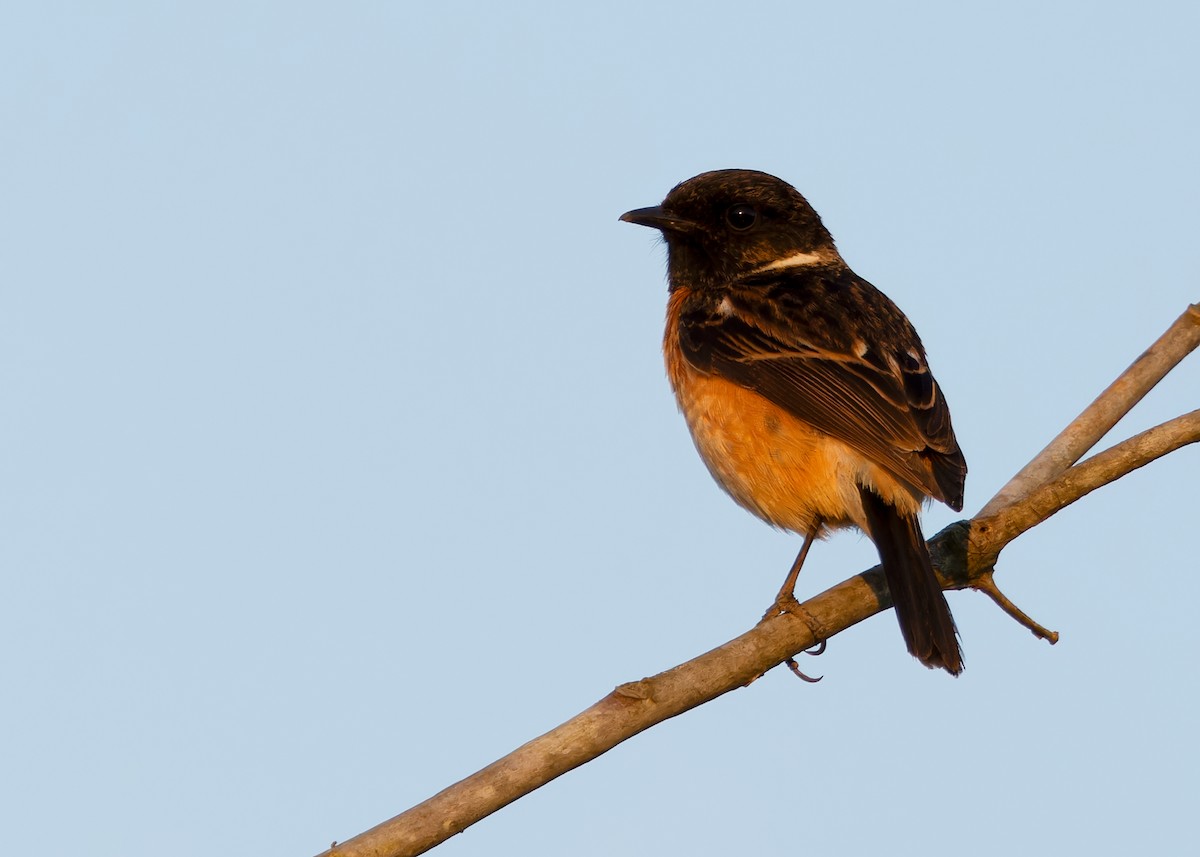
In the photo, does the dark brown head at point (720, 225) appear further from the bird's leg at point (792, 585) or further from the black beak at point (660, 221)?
the bird's leg at point (792, 585)

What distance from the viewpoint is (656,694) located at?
4594 mm

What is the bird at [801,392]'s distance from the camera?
20.9 feet

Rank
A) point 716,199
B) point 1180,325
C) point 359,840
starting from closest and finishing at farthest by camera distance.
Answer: point 359,840, point 1180,325, point 716,199

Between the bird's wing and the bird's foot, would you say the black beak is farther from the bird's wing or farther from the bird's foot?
the bird's foot

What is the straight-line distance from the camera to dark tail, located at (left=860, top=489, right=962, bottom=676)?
19.0 ft

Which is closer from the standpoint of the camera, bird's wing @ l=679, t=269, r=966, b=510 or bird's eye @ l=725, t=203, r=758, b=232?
bird's wing @ l=679, t=269, r=966, b=510

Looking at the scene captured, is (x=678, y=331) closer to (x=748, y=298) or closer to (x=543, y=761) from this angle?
(x=748, y=298)

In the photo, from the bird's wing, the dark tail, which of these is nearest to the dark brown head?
the bird's wing

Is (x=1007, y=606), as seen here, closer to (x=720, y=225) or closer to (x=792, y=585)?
(x=792, y=585)

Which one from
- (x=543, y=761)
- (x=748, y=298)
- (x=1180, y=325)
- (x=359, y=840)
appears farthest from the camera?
(x=748, y=298)

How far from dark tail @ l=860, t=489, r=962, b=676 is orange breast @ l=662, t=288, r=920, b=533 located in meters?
0.41

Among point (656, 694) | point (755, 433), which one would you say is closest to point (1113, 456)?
point (755, 433)

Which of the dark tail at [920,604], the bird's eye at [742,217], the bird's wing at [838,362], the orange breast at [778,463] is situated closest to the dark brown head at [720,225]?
the bird's eye at [742,217]

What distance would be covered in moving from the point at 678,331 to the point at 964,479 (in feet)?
5.98
